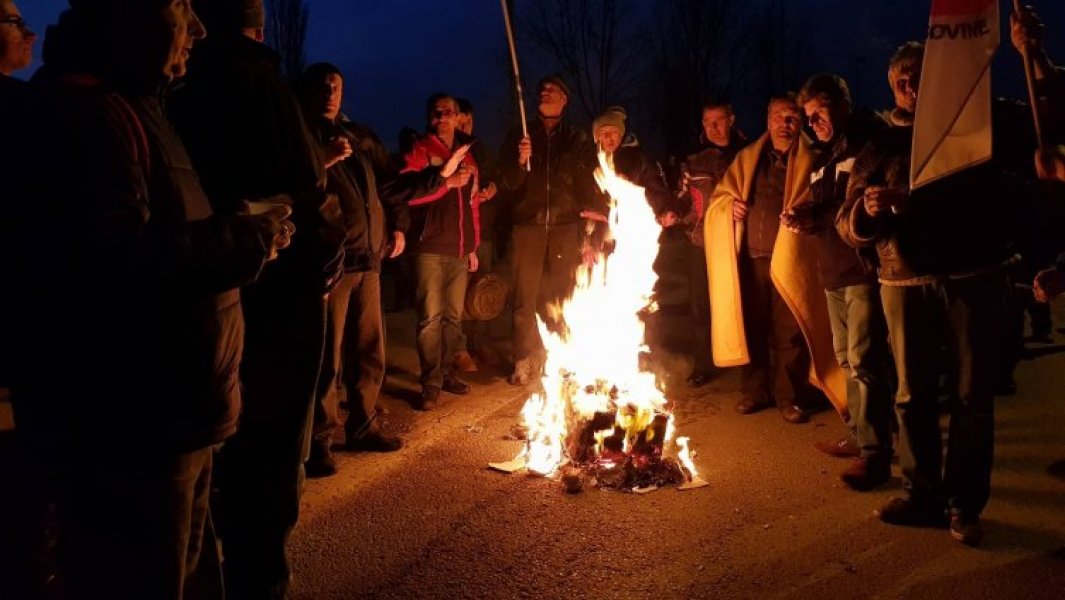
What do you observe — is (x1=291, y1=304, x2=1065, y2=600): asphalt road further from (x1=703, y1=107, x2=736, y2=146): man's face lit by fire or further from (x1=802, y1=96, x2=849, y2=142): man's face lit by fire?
(x1=703, y1=107, x2=736, y2=146): man's face lit by fire

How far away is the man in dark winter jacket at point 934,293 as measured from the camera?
4.14m

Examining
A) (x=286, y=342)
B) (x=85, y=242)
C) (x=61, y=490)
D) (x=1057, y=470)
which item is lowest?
(x=1057, y=470)

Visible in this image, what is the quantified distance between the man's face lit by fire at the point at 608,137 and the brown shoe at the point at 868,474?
13.7 ft

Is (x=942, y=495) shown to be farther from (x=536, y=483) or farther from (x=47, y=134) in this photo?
(x=47, y=134)

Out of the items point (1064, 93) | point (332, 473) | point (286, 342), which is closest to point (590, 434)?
point (332, 473)

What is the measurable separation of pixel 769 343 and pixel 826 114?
2465 millimetres

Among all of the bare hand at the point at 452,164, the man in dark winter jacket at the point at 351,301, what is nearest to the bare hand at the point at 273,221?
the man in dark winter jacket at the point at 351,301

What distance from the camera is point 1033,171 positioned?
4473 mm

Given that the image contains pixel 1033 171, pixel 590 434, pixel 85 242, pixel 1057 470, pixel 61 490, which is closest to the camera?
pixel 85 242

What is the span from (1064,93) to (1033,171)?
0.57 m

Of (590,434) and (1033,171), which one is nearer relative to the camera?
(1033,171)

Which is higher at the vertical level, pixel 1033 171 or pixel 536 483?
pixel 1033 171

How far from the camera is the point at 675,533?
452 cm

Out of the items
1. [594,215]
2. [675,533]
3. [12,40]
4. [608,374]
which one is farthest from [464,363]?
[12,40]
